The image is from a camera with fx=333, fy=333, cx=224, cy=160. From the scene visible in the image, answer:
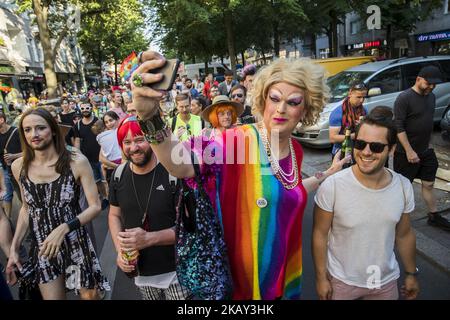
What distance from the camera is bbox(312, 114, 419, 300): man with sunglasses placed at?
1849 mm

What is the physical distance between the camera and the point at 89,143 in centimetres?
568

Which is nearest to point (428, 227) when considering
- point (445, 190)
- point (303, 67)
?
point (445, 190)

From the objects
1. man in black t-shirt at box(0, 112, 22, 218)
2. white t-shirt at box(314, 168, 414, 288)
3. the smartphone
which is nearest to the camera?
the smartphone

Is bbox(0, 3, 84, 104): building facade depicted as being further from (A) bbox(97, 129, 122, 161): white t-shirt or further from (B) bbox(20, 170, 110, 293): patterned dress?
(B) bbox(20, 170, 110, 293): patterned dress

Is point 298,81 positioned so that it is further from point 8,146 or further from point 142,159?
point 8,146

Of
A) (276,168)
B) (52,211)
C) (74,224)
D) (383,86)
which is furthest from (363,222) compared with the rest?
(383,86)

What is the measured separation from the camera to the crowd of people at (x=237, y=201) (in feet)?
4.95

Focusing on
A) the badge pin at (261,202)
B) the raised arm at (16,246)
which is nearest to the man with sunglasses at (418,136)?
the badge pin at (261,202)

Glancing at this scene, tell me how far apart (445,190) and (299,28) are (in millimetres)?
15023

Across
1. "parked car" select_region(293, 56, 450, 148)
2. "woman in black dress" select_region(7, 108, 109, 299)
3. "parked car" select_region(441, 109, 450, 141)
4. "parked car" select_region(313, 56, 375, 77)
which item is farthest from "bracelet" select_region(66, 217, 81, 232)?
"parked car" select_region(313, 56, 375, 77)

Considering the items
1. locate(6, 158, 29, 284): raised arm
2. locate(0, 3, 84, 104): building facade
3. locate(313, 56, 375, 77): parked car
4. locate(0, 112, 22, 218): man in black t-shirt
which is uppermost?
locate(0, 3, 84, 104): building facade

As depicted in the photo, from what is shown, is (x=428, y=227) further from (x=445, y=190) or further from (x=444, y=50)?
(x=444, y=50)

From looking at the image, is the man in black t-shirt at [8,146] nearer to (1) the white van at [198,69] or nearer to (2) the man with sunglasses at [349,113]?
(2) the man with sunglasses at [349,113]

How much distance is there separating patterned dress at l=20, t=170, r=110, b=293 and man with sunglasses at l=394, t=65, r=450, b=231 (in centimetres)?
344
